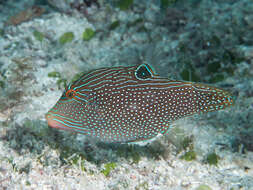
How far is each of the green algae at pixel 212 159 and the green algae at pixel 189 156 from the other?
0.70ft

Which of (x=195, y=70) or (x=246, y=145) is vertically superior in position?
(x=195, y=70)

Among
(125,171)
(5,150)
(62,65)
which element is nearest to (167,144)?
(125,171)

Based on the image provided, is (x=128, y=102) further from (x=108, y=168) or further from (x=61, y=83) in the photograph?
(x=61, y=83)

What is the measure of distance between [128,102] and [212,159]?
5.88 feet

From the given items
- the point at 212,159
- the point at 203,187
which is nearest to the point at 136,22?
the point at 212,159

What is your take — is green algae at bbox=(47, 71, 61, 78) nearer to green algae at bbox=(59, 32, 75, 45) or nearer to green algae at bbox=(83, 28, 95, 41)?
green algae at bbox=(59, 32, 75, 45)

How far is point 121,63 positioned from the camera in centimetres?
585

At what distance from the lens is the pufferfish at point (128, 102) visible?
293cm

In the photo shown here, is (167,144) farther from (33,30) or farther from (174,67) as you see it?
→ (33,30)

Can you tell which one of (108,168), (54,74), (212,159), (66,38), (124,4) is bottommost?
(108,168)

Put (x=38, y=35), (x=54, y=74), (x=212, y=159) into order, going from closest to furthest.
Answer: (x=212, y=159), (x=54, y=74), (x=38, y=35)

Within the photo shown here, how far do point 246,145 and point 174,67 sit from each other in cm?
238

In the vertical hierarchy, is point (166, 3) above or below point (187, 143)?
above

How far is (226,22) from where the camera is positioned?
5.32 m
